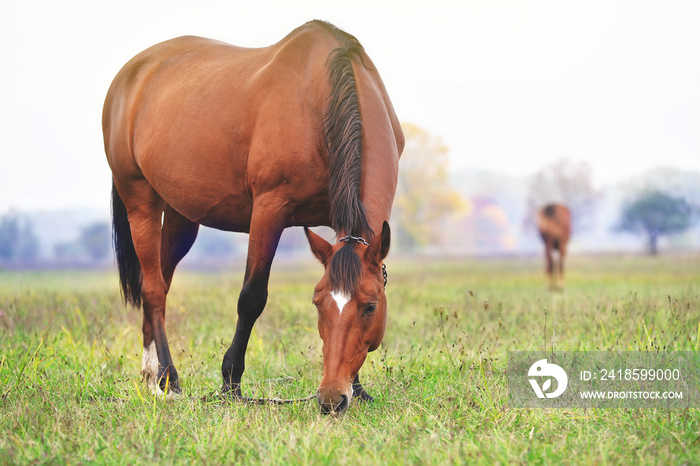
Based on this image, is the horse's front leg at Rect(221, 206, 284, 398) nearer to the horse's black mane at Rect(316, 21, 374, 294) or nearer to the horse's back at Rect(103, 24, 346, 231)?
the horse's back at Rect(103, 24, 346, 231)

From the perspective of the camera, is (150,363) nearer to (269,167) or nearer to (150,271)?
(150,271)

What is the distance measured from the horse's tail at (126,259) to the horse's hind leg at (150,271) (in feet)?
1.16

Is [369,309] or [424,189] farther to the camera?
[424,189]

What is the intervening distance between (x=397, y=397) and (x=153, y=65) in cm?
384

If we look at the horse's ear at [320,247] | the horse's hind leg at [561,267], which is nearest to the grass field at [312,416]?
the horse's ear at [320,247]

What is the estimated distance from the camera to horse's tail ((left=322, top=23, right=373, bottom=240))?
3523 mm

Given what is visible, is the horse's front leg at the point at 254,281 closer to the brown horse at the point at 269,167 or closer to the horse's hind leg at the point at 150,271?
the brown horse at the point at 269,167

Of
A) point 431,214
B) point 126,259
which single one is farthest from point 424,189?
point 126,259

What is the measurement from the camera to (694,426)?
316cm

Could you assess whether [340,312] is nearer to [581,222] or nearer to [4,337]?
[4,337]

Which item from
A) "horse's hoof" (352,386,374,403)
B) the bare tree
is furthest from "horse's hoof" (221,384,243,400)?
the bare tree

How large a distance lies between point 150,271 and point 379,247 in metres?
2.81

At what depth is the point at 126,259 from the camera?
19.6 ft

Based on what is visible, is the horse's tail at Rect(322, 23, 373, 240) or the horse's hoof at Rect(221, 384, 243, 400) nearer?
the horse's tail at Rect(322, 23, 373, 240)
